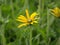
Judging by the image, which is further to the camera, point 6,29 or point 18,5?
point 18,5

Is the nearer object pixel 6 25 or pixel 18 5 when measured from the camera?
pixel 6 25

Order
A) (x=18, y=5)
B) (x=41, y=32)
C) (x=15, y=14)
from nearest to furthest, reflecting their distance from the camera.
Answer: (x=41, y=32)
(x=15, y=14)
(x=18, y=5)

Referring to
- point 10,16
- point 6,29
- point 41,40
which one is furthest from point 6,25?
point 41,40

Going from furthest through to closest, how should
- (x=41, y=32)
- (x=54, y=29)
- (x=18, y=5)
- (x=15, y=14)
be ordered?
(x=18, y=5)
(x=15, y=14)
(x=54, y=29)
(x=41, y=32)

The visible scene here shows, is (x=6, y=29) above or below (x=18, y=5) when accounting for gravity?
below

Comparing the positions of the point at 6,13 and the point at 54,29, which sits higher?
the point at 6,13

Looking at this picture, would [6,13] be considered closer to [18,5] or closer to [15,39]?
A: [18,5]

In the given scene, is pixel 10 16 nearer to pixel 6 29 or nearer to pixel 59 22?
pixel 6 29

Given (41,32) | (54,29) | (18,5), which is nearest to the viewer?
(41,32)

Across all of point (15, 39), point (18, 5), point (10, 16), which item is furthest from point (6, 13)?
point (15, 39)
